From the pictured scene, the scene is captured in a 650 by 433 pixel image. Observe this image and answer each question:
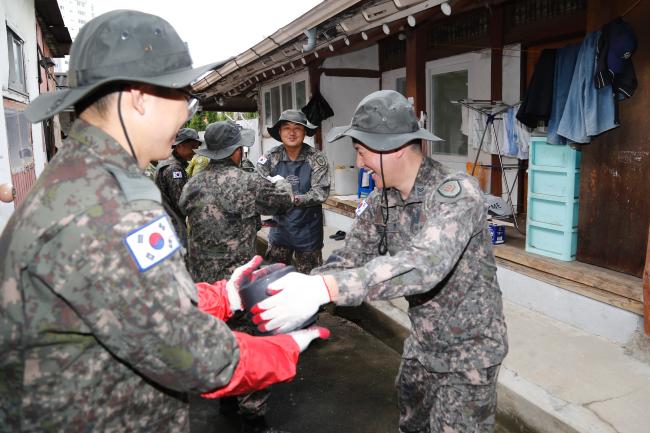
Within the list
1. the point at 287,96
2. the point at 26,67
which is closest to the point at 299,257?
the point at 26,67

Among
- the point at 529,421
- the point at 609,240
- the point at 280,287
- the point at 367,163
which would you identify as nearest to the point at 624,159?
the point at 609,240

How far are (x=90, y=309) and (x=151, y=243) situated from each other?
0.60ft

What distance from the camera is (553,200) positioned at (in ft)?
15.2

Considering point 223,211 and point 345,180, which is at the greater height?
point 223,211

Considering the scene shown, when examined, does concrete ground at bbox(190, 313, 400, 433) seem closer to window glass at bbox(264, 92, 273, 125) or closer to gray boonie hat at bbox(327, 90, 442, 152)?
gray boonie hat at bbox(327, 90, 442, 152)

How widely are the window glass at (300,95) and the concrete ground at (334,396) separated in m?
7.03

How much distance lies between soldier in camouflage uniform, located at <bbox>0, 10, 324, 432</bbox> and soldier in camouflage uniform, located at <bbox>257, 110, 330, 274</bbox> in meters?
3.62

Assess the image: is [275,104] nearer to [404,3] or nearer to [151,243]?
[404,3]

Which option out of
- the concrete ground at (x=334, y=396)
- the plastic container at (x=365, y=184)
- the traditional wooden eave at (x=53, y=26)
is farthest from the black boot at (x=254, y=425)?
the traditional wooden eave at (x=53, y=26)

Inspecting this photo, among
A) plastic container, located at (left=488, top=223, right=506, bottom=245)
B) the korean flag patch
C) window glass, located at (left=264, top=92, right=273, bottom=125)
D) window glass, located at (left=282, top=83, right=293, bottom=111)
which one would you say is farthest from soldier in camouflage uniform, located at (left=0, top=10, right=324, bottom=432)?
window glass, located at (left=264, top=92, right=273, bottom=125)

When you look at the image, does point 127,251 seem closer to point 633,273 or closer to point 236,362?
point 236,362

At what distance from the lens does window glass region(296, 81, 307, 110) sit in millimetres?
10719

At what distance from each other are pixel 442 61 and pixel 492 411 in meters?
6.31

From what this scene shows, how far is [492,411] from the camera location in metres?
2.05
